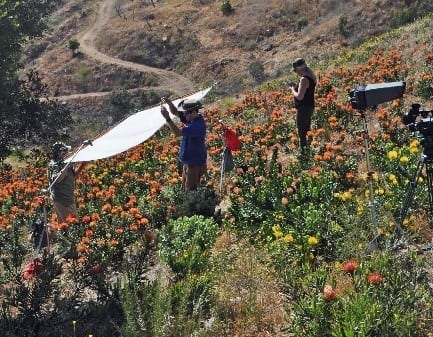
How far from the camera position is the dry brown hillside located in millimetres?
35500

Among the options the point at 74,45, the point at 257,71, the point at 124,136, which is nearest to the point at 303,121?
the point at 124,136

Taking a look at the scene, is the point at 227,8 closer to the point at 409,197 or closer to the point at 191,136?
the point at 191,136

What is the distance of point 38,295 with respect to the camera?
14.0 feet

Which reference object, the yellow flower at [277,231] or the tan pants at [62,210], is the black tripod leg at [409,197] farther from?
the tan pants at [62,210]

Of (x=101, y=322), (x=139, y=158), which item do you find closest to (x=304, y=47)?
(x=139, y=158)

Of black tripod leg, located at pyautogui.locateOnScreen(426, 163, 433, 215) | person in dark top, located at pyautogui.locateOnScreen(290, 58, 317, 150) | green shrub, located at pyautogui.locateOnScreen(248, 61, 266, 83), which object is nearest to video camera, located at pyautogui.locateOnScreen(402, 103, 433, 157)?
black tripod leg, located at pyautogui.locateOnScreen(426, 163, 433, 215)

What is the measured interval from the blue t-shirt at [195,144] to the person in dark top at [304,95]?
1402 mm

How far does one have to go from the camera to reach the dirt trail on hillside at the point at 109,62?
1635 inches

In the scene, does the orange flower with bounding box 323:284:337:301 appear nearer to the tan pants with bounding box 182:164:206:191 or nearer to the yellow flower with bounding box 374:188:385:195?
the yellow flower with bounding box 374:188:385:195

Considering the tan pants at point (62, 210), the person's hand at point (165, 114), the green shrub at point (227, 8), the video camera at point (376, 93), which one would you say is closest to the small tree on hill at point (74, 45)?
the green shrub at point (227, 8)

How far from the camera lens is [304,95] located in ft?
23.7

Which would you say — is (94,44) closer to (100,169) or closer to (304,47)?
(304,47)

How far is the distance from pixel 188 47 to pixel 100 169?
36.8m

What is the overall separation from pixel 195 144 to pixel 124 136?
1.20 meters
